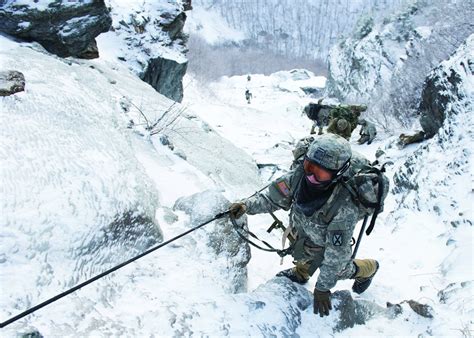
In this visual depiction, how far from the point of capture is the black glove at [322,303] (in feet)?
9.30

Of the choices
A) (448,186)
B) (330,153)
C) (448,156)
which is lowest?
(448,186)

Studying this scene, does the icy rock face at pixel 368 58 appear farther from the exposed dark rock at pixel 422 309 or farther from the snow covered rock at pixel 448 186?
the exposed dark rock at pixel 422 309

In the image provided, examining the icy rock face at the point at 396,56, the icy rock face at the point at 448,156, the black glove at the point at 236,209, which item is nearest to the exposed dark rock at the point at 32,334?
the black glove at the point at 236,209

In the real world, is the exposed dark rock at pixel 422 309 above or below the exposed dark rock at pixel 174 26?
above

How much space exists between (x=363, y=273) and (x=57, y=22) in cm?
673

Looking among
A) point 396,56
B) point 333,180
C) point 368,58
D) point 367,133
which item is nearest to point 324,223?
point 333,180

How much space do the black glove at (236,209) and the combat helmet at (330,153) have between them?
79 cm

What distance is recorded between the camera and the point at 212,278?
9.98ft

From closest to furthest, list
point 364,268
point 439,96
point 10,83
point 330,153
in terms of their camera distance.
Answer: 1. point 330,153
2. point 364,268
3. point 10,83
4. point 439,96

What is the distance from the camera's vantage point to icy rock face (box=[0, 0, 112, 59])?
21.7 feet

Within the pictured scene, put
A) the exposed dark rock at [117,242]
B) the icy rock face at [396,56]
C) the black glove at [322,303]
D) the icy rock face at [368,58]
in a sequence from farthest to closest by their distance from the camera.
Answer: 1. the icy rock face at [368,58]
2. the icy rock face at [396,56]
3. the black glove at [322,303]
4. the exposed dark rock at [117,242]

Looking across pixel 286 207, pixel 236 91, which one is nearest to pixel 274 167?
pixel 286 207

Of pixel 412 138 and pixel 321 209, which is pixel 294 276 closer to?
pixel 321 209

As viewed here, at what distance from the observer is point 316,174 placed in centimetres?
254
